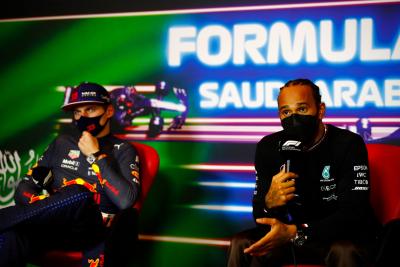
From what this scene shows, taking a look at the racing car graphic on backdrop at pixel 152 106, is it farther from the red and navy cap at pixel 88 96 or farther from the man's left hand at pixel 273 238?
the man's left hand at pixel 273 238

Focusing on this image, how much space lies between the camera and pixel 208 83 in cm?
347

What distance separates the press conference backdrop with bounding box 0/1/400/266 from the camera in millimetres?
3201

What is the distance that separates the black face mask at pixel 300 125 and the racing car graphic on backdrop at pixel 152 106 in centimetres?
125

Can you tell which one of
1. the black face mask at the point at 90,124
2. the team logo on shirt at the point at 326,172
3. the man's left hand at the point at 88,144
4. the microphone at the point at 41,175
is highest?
the black face mask at the point at 90,124

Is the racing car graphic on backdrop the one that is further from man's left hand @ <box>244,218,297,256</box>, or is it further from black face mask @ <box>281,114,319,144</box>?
man's left hand @ <box>244,218,297,256</box>

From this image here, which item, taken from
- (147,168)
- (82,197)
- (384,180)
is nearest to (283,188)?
(384,180)

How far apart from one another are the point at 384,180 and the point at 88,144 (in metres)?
1.62

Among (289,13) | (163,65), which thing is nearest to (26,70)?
(163,65)

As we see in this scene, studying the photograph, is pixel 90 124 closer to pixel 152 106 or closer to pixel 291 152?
pixel 152 106

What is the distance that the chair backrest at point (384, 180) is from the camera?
2.52 m

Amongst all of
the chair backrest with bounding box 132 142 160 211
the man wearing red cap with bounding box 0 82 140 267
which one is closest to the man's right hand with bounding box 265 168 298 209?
the man wearing red cap with bounding box 0 82 140 267

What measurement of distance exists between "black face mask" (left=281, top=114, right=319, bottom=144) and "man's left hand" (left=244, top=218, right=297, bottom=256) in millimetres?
454

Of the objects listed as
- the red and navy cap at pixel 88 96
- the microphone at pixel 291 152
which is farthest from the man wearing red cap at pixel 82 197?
the microphone at pixel 291 152

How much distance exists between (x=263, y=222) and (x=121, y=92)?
1.86 m
